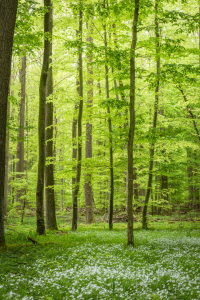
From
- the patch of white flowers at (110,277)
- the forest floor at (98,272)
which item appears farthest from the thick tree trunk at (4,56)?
the patch of white flowers at (110,277)

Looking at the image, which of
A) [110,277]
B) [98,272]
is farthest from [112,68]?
[110,277]

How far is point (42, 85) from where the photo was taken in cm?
973

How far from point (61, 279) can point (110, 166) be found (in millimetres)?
7636

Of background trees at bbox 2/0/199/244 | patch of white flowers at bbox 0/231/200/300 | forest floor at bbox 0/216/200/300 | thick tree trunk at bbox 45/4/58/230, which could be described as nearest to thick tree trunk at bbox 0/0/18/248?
forest floor at bbox 0/216/200/300

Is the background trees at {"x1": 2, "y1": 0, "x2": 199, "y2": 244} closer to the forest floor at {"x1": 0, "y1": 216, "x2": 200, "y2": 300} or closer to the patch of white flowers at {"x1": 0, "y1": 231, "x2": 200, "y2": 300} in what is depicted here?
the forest floor at {"x1": 0, "y1": 216, "x2": 200, "y2": 300}

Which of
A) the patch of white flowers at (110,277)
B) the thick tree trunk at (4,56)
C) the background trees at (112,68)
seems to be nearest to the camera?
the patch of white flowers at (110,277)

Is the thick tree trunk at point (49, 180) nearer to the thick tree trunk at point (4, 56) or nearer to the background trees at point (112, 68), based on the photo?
the background trees at point (112, 68)

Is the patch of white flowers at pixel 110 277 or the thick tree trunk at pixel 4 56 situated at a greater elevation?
the thick tree trunk at pixel 4 56

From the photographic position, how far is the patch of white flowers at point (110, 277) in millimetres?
4092

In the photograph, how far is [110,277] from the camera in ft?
15.8

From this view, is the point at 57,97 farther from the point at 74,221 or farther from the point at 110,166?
the point at 74,221

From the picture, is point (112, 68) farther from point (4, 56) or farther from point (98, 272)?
point (98, 272)

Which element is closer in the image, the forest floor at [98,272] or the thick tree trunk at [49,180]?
the forest floor at [98,272]

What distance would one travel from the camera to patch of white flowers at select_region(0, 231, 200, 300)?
4092mm
